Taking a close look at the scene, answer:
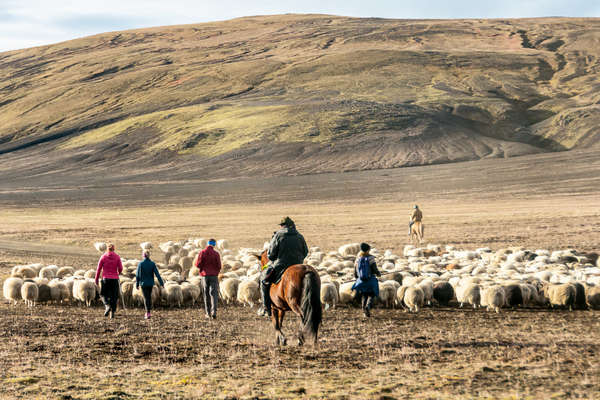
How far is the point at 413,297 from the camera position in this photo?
14367mm

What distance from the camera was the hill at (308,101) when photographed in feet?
329

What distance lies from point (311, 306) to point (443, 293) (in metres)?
6.97

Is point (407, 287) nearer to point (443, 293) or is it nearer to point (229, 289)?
point (443, 293)

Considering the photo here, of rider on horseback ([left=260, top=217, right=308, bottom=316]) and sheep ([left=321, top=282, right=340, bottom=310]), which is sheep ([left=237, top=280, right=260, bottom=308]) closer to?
sheep ([left=321, top=282, right=340, bottom=310])

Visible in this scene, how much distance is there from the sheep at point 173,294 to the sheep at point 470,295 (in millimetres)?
6768

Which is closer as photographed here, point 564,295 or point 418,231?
point 564,295

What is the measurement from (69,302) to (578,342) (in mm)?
12115

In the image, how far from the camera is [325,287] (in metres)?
14.8

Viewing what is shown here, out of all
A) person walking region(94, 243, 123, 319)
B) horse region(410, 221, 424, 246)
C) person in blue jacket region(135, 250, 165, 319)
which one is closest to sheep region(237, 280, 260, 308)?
person in blue jacket region(135, 250, 165, 319)

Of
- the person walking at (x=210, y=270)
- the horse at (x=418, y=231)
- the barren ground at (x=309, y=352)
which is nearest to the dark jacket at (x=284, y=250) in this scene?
the barren ground at (x=309, y=352)

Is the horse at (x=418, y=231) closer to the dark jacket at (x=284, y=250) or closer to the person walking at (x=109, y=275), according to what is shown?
the person walking at (x=109, y=275)

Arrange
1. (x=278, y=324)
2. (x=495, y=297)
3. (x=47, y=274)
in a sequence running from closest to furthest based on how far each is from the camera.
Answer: (x=278, y=324) < (x=495, y=297) < (x=47, y=274)

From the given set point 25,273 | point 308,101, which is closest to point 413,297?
point 25,273

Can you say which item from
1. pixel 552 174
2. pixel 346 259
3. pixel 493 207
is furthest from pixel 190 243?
pixel 552 174
